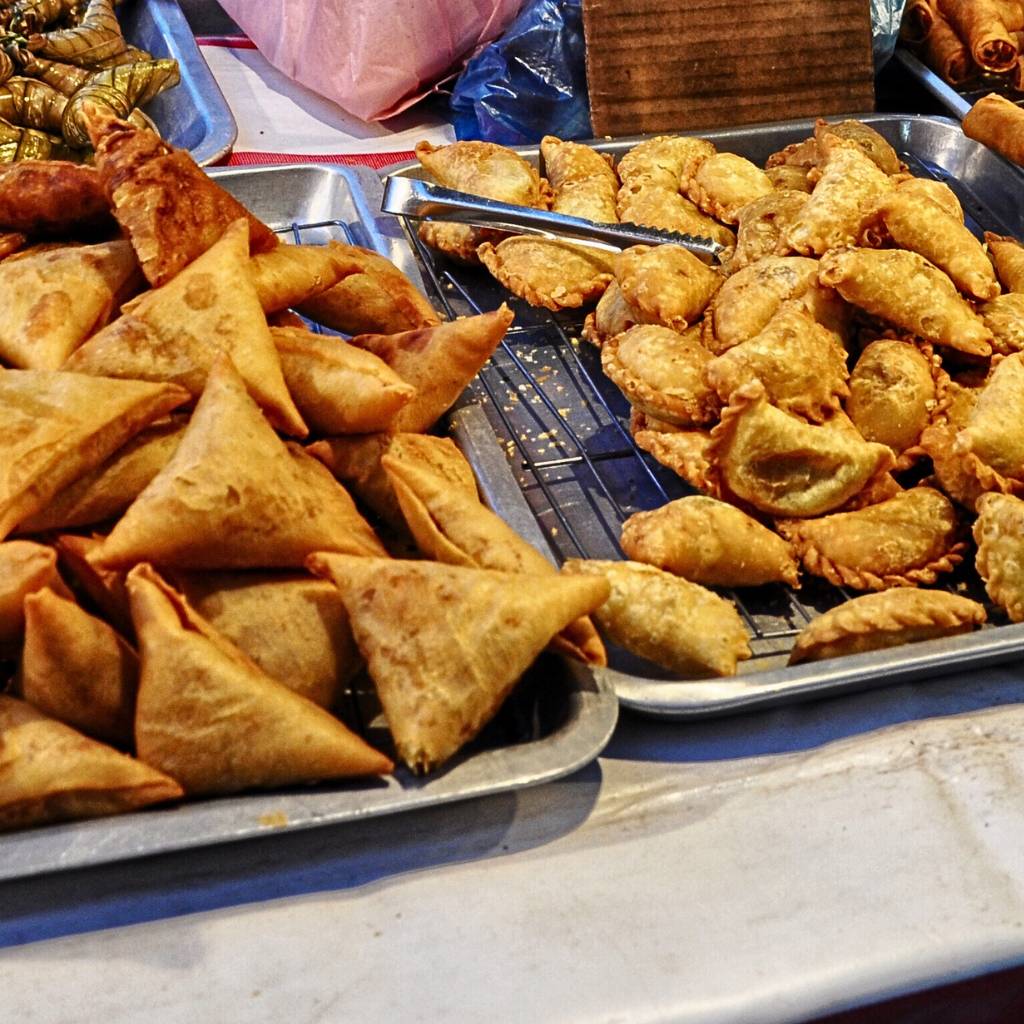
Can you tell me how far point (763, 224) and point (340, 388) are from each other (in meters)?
1.26

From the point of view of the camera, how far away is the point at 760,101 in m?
3.06

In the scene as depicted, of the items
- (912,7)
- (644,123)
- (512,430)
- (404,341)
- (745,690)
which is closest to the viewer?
(745,690)

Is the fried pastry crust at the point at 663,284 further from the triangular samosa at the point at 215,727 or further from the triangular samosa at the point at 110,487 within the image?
the triangular samosa at the point at 215,727

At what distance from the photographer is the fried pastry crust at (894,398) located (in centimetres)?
196

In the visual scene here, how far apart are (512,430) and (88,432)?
2.88 ft

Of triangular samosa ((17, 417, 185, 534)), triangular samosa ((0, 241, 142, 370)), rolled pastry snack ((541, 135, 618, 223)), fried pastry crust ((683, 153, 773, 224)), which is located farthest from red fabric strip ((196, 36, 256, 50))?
triangular samosa ((17, 417, 185, 534))

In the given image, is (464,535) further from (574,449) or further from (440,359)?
(574,449)

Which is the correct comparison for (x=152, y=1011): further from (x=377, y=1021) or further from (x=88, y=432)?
(x=88, y=432)

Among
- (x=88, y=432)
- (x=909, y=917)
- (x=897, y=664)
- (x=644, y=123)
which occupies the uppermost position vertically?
(x=88, y=432)

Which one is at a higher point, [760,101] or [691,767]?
[760,101]

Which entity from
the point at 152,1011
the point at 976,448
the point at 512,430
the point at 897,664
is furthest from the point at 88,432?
the point at 976,448

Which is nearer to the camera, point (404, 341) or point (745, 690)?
point (745, 690)

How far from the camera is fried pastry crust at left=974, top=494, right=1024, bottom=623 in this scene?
5.43 ft

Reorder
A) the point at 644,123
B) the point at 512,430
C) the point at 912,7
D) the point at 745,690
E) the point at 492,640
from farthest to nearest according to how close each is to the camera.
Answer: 1. the point at 912,7
2. the point at 644,123
3. the point at 512,430
4. the point at 745,690
5. the point at 492,640
